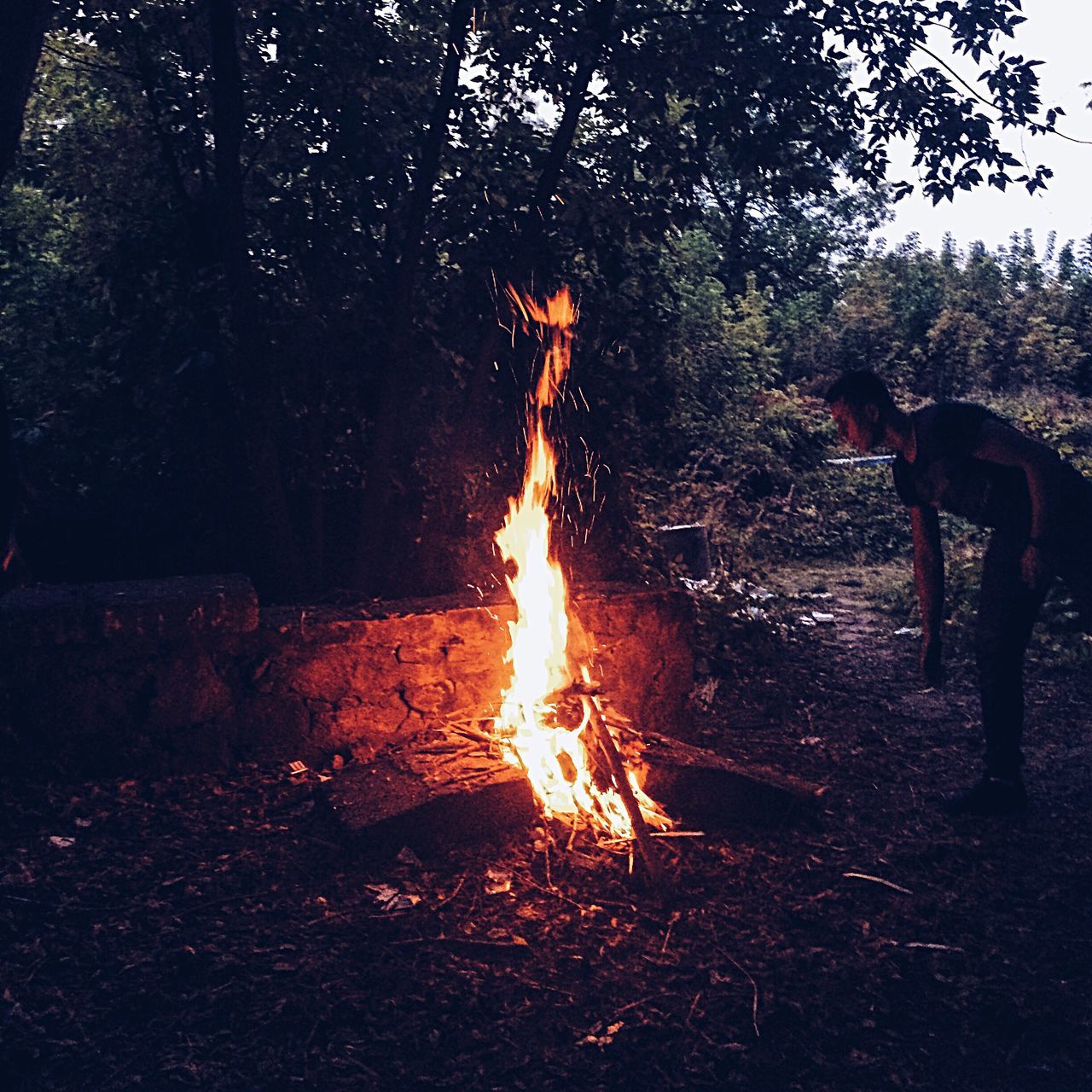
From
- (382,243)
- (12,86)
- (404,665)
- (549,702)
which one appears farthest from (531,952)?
(382,243)

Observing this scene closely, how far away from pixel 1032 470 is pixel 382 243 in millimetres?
4675

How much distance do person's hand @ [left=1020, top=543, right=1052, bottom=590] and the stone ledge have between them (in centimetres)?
364

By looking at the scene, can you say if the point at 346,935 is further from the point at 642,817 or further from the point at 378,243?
the point at 378,243

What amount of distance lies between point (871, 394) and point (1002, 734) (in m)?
1.75

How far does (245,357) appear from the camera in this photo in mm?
5984

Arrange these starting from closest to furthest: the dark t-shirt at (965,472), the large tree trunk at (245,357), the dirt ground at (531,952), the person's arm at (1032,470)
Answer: the dirt ground at (531,952), the person's arm at (1032,470), the dark t-shirt at (965,472), the large tree trunk at (245,357)

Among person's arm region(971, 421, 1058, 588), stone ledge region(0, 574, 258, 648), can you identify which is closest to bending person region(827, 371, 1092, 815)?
person's arm region(971, 421, 1058, 588)

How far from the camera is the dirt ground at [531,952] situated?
303 centimetres

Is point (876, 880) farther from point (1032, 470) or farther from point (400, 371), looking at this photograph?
point (400, 371)

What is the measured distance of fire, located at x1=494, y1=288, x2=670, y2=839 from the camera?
15.1 ft

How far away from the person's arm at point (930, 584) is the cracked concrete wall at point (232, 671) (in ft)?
5.03

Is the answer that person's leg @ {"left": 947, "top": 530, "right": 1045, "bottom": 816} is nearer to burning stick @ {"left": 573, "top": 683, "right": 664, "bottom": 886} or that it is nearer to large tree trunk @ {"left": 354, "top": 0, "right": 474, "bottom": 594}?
burning stick @ {"left": 573, "top": 683, "right": 664, "bottom": 886}

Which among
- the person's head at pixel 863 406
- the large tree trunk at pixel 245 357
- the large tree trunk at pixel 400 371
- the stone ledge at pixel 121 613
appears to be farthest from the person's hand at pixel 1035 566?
the large tree trunk at pixel 245 357

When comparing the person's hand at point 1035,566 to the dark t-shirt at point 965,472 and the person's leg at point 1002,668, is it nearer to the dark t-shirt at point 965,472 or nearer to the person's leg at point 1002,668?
the person's leg at point 1002,668
